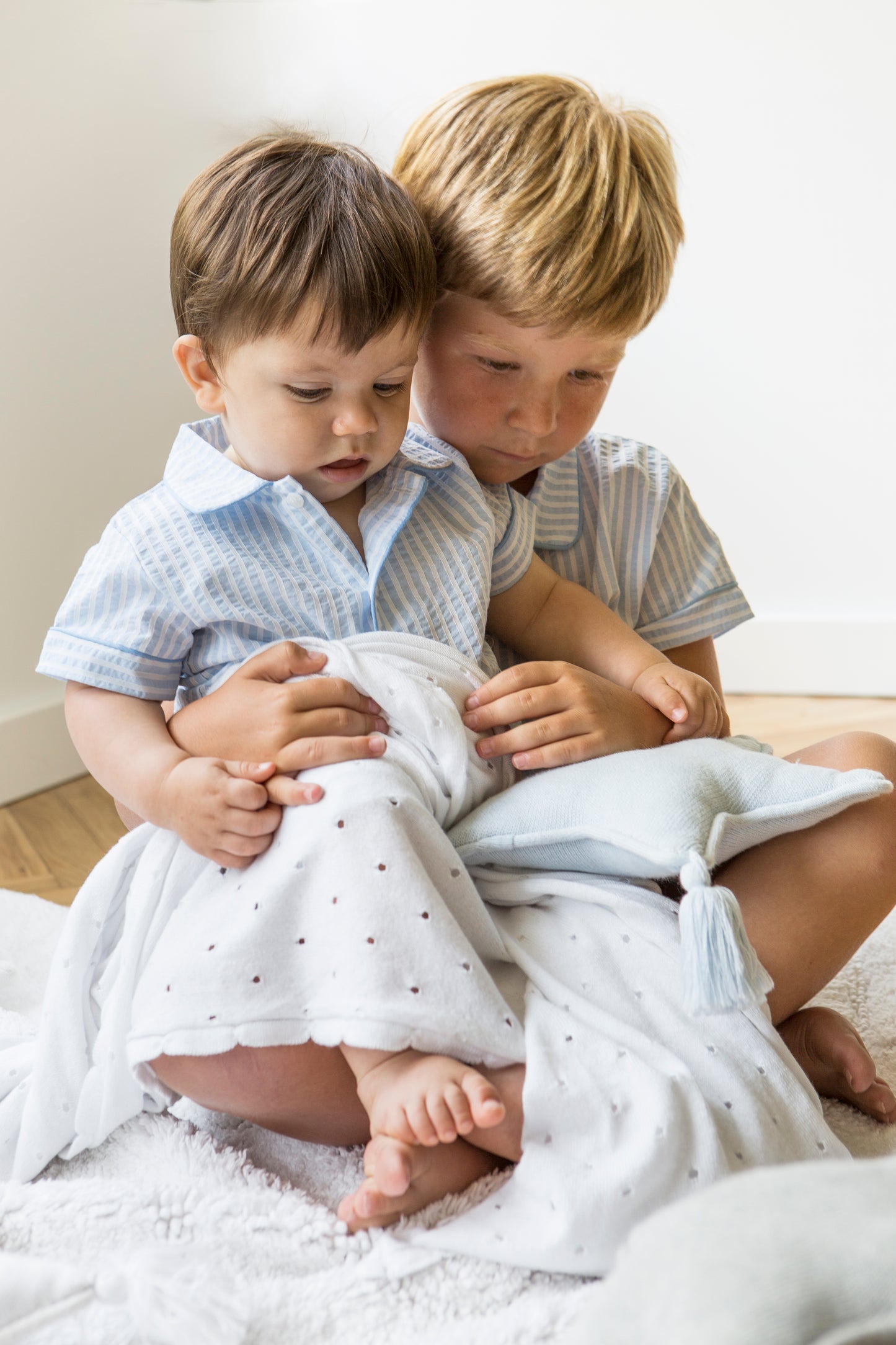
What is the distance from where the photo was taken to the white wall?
1.62 meters

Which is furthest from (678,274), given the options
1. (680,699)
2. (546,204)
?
(680,699)

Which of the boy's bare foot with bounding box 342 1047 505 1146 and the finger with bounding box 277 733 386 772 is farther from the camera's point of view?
the finger with bounding box 277 733 386 772

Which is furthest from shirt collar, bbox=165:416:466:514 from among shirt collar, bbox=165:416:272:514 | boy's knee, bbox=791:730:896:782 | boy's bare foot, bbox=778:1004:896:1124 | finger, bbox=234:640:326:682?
boy's bare foot, bbox=778:1004:896:1124

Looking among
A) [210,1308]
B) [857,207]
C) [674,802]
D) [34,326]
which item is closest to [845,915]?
[674,802]

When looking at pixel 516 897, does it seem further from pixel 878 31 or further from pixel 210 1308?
pixel 878 31

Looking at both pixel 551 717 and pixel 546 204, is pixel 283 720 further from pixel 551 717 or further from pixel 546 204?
pixel 546 204

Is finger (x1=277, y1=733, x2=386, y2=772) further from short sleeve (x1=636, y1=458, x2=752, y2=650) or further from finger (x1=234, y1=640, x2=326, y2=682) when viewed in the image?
short sleeve (x1=636, y1=458, x2=752, y2=650)

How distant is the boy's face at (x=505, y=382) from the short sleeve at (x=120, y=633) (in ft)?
0.88

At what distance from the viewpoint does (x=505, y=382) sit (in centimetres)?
88

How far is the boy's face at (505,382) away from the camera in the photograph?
2.82ft

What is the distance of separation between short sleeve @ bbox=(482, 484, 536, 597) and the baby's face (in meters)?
0.13

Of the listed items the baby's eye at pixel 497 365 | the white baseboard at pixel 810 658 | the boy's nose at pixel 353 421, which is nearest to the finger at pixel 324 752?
the boy's nose at pixel 353 421

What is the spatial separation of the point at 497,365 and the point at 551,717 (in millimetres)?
276

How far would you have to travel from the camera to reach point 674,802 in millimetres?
681
